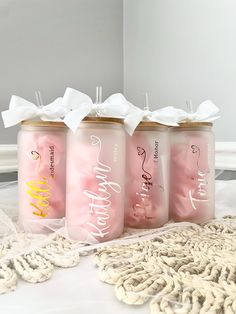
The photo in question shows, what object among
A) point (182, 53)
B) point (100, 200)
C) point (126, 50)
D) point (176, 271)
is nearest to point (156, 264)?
point (176, 271)

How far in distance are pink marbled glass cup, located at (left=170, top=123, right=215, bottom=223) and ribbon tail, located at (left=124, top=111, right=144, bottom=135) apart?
0.12 m

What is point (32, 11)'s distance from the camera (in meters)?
1.03

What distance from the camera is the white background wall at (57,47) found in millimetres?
988

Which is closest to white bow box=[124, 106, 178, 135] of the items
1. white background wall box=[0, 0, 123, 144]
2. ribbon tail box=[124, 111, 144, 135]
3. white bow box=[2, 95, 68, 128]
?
ribbon tail box=[124, 111, 144, 135]

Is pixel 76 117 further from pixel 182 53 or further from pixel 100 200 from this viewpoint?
pixel 182 53

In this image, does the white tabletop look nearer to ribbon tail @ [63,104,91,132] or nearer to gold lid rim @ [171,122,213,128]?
ribbon tail @ [63,104,91,132]

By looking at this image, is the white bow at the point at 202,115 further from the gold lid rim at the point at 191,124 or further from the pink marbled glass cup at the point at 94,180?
the pink marbled glass cup at the point at 94,180

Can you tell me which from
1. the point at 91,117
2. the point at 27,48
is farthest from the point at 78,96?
the point at 27,48

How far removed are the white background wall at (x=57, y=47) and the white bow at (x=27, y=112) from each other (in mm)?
356

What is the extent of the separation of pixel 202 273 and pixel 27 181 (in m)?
0.34

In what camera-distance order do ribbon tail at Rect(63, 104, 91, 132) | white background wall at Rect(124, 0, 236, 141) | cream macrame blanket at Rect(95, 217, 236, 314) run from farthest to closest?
white background wall at Rect(124, 0, 236, 141) → ribbon tail at Rect(63, 104, 91, 132) → cream macrame blanket at Rect(95, 217, 236, 314)

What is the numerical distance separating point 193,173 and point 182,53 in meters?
0.50

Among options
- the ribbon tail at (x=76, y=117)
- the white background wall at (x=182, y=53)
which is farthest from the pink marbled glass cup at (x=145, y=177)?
the white background wall at (x=182, y=53)

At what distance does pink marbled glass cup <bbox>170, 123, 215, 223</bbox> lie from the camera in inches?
27.7
